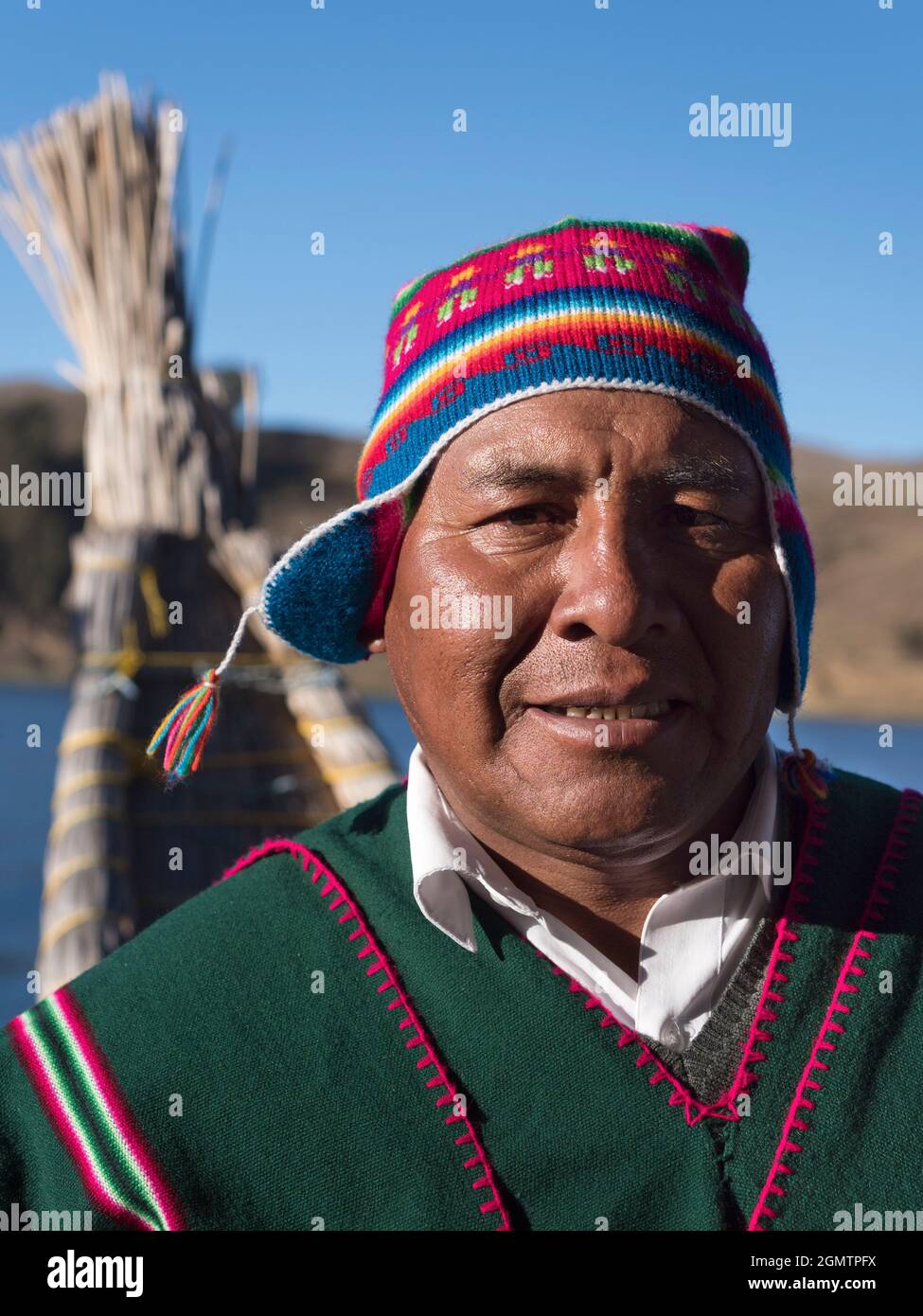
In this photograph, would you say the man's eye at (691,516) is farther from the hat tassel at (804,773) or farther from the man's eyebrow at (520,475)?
the hat tassel at (804,773)

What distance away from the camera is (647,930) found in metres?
1.49

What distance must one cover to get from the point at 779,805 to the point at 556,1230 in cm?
59

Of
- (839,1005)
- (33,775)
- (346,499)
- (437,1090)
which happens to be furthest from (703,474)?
(346,499)

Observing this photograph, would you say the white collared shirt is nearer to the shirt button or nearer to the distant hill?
the shirt button

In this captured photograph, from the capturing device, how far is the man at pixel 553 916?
1.36 metres

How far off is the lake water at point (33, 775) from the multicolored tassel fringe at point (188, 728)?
0.99m

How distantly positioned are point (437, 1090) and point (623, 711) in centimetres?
45

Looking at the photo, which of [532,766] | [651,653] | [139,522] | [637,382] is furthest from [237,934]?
[139,522]

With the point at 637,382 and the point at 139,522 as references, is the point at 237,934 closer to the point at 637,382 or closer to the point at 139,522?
the point at 637,382

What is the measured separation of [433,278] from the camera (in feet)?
5.15

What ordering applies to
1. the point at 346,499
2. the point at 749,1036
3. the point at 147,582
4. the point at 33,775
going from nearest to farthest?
1. the point at 749,1036
2. the point at 147,582
3. the point at 33,775
4. the point at 346,499

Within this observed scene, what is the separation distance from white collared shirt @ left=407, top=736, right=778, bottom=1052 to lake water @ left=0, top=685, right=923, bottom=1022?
64cm

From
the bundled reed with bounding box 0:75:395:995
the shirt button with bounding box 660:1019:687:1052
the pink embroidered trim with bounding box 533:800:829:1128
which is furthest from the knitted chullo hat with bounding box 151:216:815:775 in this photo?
the bundled reed with bounding box 0:75:395:995

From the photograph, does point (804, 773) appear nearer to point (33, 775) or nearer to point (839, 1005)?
point (839, 1005)
